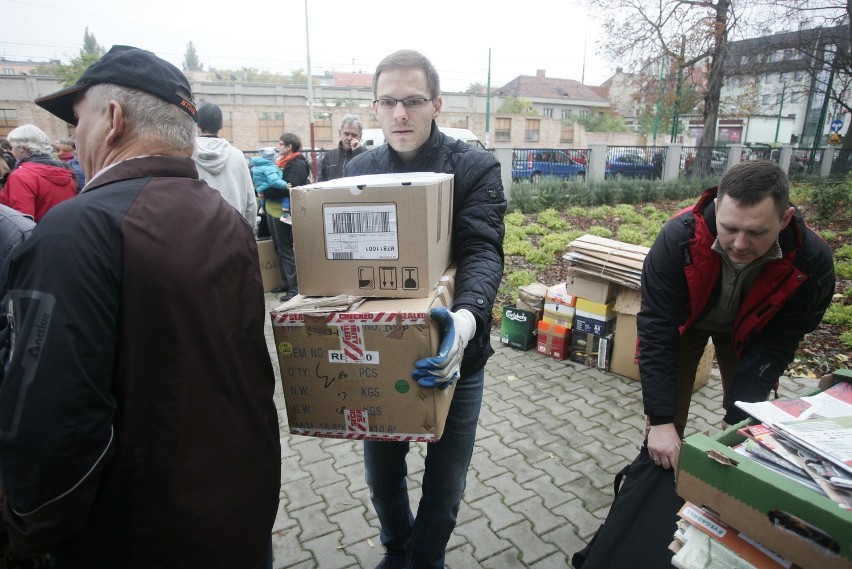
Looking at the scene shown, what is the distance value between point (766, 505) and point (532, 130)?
44.4 m

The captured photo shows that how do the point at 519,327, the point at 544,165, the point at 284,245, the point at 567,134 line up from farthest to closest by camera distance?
the point at 567,134
the point at 544,165
the point at 284,245
the point at 519,327

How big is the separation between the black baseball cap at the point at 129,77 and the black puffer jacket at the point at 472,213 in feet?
2.84

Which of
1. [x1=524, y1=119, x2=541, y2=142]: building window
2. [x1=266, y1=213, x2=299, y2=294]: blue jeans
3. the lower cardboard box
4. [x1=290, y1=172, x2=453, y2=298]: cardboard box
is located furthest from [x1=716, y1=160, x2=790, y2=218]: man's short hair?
[x1=524, y1=119, x2=541, y2=142]: building window


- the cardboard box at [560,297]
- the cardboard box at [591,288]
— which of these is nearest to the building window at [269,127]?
the cardboard box at [560,297]

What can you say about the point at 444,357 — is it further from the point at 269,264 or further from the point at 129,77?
the point at 269,264

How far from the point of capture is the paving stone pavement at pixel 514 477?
8.43 feet

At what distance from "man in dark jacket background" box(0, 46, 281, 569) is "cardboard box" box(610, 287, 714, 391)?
367cm

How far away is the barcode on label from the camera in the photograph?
1.50 meters

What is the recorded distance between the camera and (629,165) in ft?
52.5

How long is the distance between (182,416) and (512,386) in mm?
3457

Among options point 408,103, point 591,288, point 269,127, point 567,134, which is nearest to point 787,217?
point 408,103

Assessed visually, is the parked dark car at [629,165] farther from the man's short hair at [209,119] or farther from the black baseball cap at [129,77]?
the black baseball cap at [129,77]

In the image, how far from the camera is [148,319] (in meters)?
1.07

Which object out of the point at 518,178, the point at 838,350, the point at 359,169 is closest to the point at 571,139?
the point at 518,178
